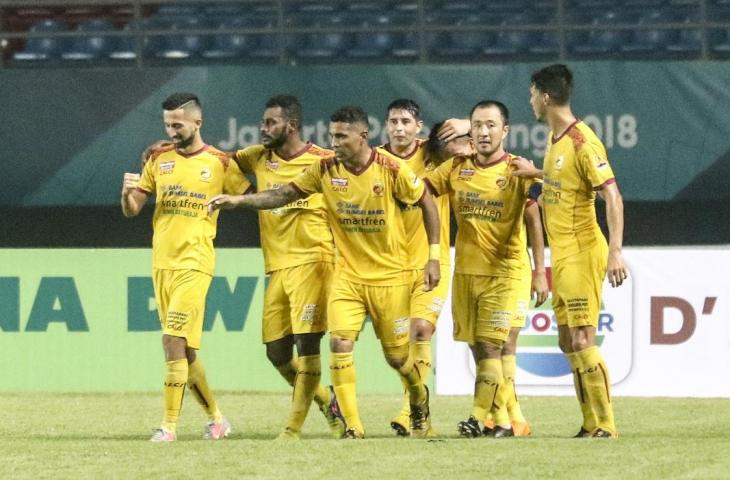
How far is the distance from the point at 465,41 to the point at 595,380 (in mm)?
9006

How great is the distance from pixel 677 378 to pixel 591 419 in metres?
4.22

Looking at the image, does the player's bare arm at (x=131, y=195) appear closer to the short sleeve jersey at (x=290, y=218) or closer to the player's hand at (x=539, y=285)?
the short sleeve jersey at (x=290, y=218)

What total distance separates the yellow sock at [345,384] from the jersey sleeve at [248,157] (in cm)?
127

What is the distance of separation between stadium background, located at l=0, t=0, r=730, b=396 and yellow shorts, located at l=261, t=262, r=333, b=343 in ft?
22.0

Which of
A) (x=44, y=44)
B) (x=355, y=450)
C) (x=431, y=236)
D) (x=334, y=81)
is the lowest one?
(x=355, y=450)

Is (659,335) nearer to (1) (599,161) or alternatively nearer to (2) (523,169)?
(2) (523,169)

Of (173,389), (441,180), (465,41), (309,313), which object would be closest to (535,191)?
(441,180)

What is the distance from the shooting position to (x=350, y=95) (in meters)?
16.9

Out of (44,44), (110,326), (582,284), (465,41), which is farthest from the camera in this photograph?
(44,44)

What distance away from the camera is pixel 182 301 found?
386 inches

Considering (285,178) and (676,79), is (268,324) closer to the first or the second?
(285,178)

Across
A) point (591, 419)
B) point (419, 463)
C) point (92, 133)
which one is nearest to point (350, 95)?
point (92, 133)

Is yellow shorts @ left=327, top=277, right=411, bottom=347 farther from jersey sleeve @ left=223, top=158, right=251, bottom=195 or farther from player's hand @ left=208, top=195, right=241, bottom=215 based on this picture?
jersey sleeve @ left=223, top=158, right=251, bottom=195

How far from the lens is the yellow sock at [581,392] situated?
931 cm
